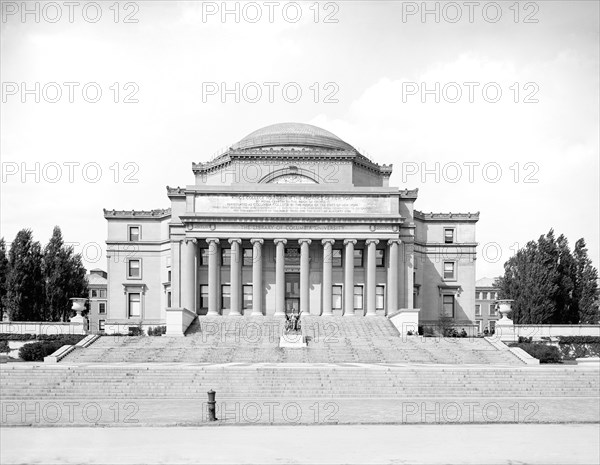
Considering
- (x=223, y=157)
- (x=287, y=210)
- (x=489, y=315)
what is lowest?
(x=489, y=315)

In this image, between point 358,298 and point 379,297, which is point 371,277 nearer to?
point 379,297

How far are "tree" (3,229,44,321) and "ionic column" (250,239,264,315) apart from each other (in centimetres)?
2200

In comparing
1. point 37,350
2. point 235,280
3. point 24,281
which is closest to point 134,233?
point 24,281

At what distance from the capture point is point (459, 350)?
47.8 metres

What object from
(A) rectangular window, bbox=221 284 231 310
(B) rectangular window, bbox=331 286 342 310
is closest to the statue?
(B) rectangular window, bbox=331 286 342 310

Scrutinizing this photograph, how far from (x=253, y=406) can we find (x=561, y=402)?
13.1 meters

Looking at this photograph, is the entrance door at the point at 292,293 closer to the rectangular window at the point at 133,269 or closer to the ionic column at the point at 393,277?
the ionic column at the point at 393,277

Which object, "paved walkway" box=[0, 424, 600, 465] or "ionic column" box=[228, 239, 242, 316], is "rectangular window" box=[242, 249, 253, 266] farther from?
"paved walkway" box=[0, 424, 600, 465]

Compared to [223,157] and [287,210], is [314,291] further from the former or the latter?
[223,157]

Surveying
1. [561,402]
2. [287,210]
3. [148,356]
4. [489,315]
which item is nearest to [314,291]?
[287,210]

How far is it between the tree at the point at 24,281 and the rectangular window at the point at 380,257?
103 ft

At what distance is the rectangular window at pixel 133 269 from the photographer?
6754 centimetres

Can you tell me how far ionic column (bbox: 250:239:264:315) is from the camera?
199 ft

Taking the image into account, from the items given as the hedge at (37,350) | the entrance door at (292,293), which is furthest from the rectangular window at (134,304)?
the hedge at (37,350)
